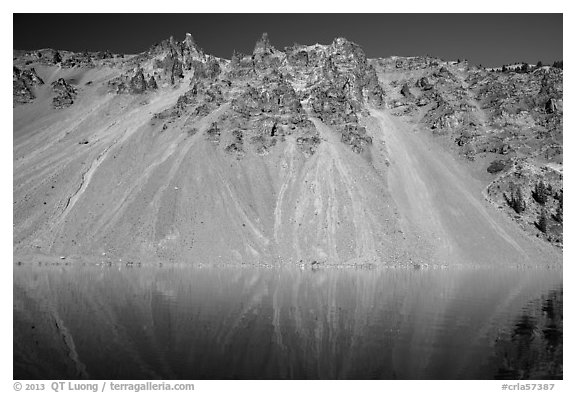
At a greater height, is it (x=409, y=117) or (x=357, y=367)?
(x=409, y=117)

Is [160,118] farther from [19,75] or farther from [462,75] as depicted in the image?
[462,75]

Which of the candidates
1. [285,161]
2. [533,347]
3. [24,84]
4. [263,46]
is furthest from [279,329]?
[24,84]

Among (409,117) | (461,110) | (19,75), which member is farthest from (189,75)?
(461,110)

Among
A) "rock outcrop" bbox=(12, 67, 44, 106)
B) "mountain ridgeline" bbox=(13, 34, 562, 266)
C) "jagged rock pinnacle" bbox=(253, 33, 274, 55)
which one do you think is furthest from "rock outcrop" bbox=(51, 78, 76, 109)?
"jagged rock pinnacle" bbox=(253, 33, 274, 55)

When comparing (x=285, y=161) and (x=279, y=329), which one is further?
(x=285, y=161)

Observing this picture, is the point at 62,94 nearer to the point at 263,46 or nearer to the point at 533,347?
the point at 263,46

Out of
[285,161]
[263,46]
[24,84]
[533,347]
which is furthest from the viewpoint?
[24,84]
